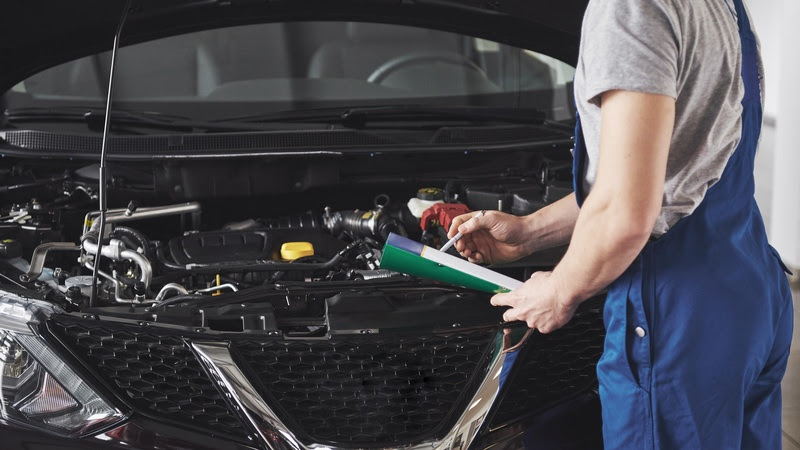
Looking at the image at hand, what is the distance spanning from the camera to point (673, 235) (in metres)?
1.29

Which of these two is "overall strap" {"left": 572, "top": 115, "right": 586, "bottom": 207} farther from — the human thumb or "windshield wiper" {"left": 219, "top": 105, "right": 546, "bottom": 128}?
"windshield wiper" {"left": 219, "top": 105, "right": 546, "bottom": 128}

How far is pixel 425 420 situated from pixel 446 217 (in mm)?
497

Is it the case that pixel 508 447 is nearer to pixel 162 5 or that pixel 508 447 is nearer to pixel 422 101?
pixel 422 101

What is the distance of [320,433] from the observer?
147cm

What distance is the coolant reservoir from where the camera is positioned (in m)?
2.01

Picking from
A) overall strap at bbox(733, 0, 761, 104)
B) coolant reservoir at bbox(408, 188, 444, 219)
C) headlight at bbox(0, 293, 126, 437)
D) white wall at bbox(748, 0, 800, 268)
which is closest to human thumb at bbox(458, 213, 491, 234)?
coolant reservoir at bbox(408, 188, 444, 219)

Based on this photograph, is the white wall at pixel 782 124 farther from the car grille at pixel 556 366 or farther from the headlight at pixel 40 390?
the headlight at pixel 40 390

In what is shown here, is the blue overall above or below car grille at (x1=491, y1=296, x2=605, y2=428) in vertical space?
above

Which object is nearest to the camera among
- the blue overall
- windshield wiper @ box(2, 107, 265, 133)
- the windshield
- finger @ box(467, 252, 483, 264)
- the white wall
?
the blue overall

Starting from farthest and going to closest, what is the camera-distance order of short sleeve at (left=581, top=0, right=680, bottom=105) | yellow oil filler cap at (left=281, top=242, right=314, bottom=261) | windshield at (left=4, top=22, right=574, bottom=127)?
windshield at (left=4, top=22, right=574, bottom=127) < yellow oil filler cap at (left=281, top=242, right=314, bottom=261) < short sleeve at (left=581, top=0, right=680, bottom=105)

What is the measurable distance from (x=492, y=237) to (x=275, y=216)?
849mm

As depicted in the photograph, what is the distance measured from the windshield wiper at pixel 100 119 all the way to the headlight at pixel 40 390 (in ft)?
2.68

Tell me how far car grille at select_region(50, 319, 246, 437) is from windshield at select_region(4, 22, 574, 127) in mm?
929

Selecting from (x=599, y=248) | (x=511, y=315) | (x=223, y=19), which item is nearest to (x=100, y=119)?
(x=223, y=19)
